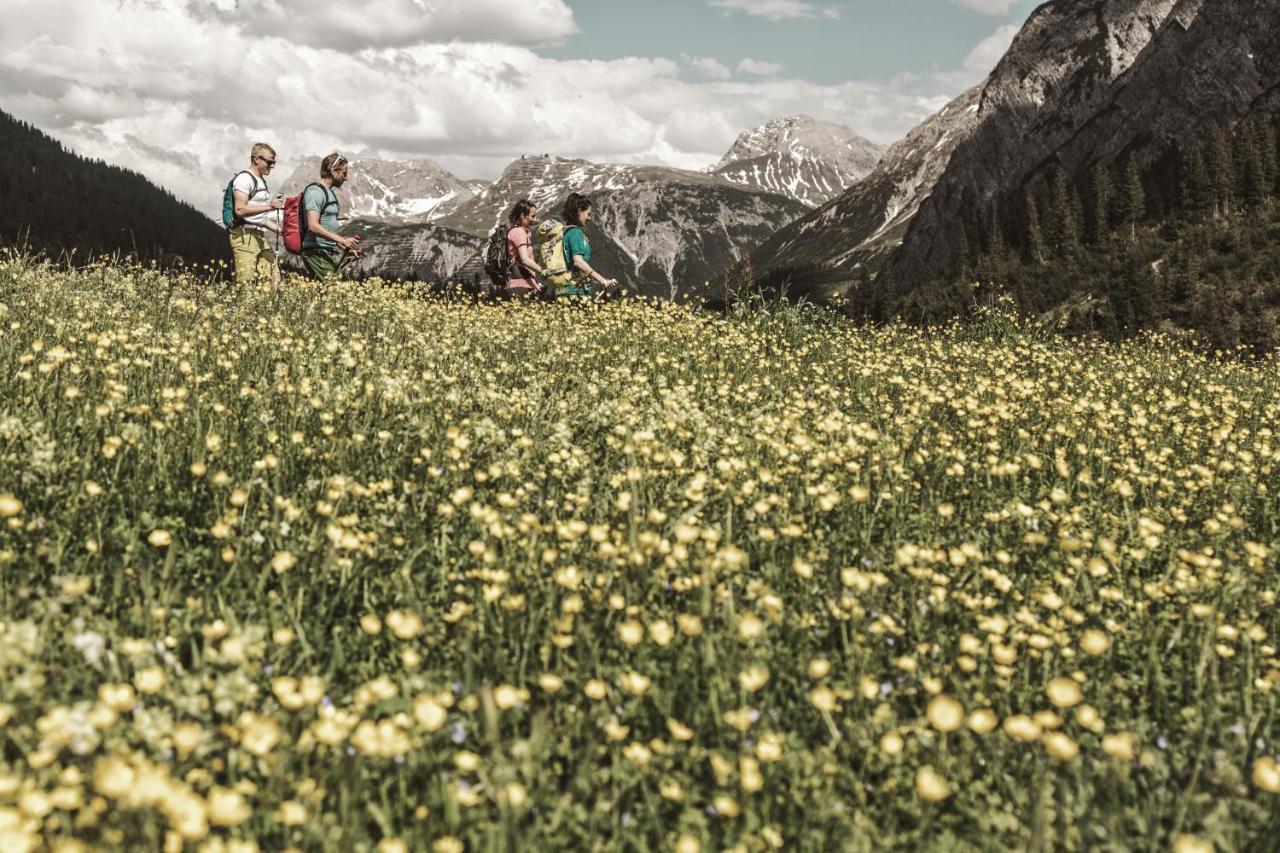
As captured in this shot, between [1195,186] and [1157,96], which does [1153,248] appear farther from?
[1157,96]

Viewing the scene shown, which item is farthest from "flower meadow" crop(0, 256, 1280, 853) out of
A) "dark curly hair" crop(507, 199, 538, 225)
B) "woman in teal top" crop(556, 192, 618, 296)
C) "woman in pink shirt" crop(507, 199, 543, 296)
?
"woman in pink shirt" crop(507, 199, 543, 296)

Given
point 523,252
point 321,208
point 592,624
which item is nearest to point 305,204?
point 321,208

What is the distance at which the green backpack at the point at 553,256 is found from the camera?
13.4 meters

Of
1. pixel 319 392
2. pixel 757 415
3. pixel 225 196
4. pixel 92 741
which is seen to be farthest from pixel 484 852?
pixel 225 196

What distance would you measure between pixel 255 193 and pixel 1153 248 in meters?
128

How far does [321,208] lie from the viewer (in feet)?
39.3

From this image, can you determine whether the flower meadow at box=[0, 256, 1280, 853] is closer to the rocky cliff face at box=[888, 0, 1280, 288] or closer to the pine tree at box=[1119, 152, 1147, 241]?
the pine tree at box=[1119, 152, 1147, 241]

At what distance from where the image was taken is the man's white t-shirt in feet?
35.9

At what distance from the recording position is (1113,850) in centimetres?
254

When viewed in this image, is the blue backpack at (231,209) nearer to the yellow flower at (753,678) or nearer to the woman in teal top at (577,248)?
the woman in teal top at (577,248)

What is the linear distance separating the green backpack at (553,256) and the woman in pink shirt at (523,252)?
0.18 metres

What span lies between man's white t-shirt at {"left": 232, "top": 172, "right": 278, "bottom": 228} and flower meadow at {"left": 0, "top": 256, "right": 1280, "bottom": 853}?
486cm

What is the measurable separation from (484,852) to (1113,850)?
203cm

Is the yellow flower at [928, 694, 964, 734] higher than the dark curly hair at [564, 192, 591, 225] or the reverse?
the reverse
